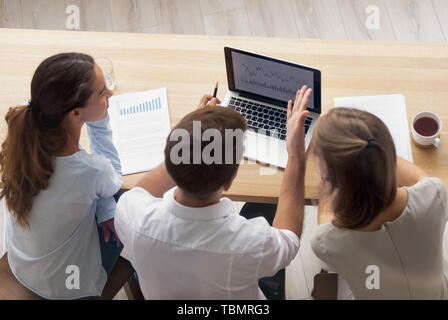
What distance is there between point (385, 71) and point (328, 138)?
0.58 meters

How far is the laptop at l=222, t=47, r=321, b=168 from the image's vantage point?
1416 mm

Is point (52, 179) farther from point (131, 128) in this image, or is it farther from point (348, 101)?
point (348, 101)

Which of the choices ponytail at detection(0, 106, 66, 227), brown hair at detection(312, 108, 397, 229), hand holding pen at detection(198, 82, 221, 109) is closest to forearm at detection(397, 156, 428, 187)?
brown hair at detection(312, 108, 397, 229)

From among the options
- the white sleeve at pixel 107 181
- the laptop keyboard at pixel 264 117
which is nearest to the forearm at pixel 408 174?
the laptop keyboard at pixel 264 117

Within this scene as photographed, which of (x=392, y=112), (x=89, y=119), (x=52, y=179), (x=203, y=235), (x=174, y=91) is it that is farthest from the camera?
(x=174, y=91)

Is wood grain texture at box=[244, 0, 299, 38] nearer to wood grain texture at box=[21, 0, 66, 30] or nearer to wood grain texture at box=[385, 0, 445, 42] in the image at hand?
wood grain texture at box=[385, 0, 445, 42]

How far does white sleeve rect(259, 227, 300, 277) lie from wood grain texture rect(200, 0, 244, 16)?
184 cm

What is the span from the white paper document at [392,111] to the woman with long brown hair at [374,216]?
0.66ft

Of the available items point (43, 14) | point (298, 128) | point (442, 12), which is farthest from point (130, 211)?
point (442, 12)

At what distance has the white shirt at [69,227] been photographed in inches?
49.6

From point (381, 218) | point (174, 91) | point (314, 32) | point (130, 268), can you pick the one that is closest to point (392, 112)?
point (381, 218)

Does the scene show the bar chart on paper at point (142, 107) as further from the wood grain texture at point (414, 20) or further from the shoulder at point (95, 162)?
the wood grain texture at point (414, 20)

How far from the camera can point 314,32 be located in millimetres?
2605

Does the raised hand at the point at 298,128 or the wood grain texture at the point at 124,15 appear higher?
the wood grain texture at the point at 124,15
